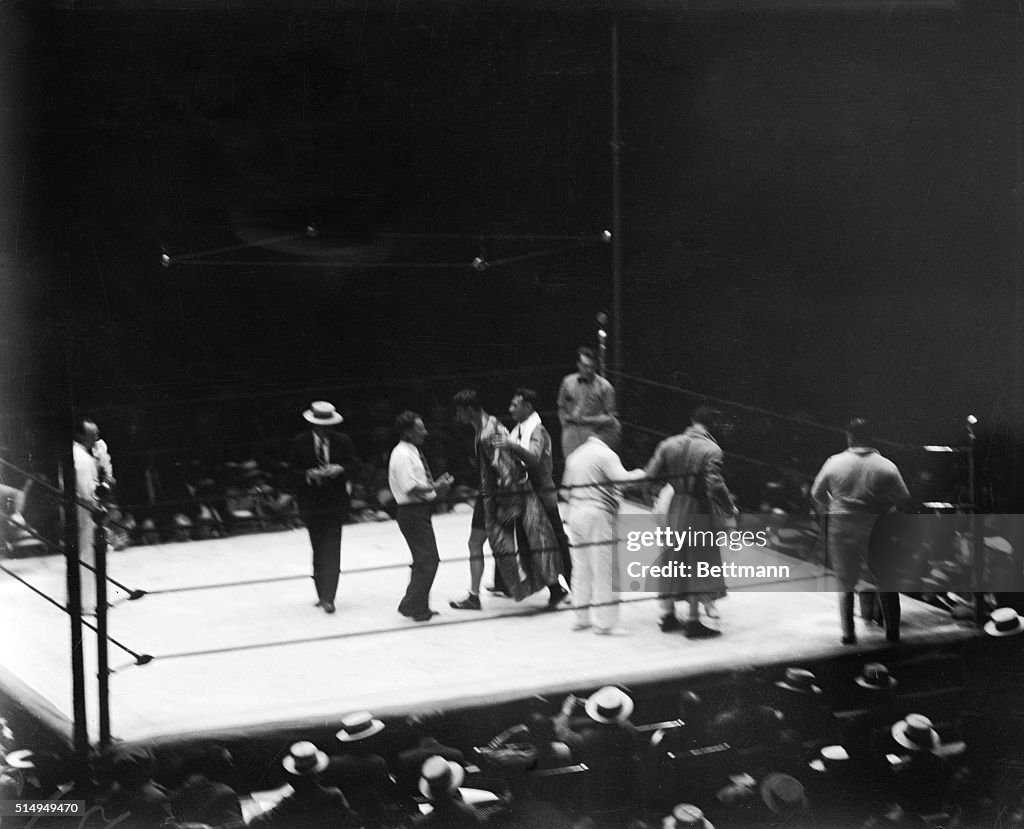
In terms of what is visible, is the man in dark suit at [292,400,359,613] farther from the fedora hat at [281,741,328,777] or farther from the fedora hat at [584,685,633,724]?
the fedora hat at [584,685,633,724]

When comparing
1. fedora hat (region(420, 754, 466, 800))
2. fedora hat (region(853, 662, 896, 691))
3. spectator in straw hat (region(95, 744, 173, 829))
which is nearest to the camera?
spectator in straw hat (region(95, 744, 173, 829))

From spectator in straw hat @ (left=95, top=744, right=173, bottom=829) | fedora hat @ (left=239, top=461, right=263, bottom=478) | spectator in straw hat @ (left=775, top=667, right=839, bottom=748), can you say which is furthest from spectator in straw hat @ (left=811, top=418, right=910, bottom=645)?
spectator in straw hat @ (left=95, top=744, right=173, bottom=829)

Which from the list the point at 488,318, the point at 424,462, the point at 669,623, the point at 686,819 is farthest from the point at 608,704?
the point at 488,318

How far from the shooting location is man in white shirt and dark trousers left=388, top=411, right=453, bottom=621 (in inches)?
201

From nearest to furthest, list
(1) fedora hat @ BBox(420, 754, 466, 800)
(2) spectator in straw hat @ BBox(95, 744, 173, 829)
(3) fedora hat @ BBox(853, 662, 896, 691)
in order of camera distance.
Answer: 1. (2) spectator in straw hat @ BBox(95, 744, 173, 829)
2. (1) fedora hat @ BBox(420, 754, 466, 800)
3. (3) fedora hat @ BBox(853, 662, 896, 691)

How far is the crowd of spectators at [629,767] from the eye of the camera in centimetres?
496

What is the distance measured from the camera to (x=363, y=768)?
500 centimetres

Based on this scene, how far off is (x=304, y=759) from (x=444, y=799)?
1.83 ft

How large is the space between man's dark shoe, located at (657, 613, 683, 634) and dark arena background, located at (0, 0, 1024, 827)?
0.14 ft

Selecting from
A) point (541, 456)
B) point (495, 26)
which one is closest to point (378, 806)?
point (541, 456)

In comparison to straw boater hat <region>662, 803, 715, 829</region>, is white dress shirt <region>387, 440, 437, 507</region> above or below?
above

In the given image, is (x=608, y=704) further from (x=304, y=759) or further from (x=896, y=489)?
(x=896, y=489)

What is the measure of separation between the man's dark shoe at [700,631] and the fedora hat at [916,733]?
80 centimetres

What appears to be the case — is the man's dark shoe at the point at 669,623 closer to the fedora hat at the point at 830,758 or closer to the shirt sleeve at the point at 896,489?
the fedora hat at the point at 830,758
